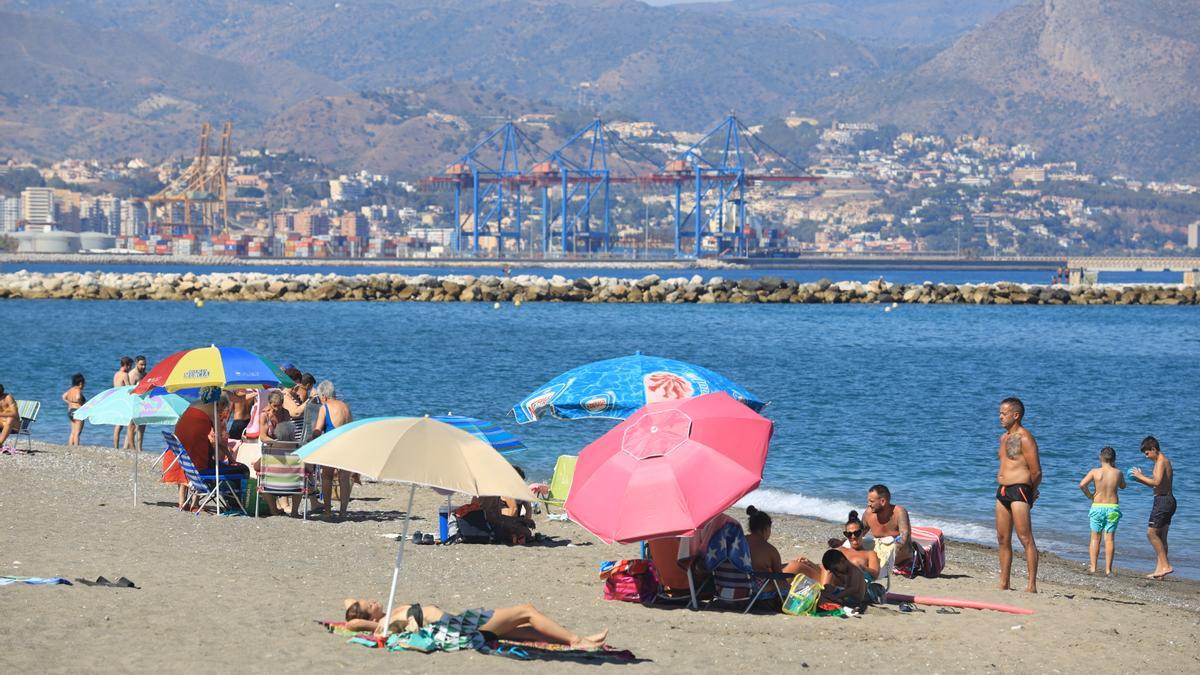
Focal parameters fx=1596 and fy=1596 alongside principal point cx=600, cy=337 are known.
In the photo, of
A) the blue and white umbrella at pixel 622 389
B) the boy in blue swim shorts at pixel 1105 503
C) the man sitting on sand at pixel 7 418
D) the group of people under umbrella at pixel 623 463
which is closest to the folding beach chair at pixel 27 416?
the man sitting on sand at pixel 7 418

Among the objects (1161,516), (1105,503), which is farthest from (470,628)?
(1161,516)

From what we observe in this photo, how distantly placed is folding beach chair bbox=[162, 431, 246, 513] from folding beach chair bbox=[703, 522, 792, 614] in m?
3.69

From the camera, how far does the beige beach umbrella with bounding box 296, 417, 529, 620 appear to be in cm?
689

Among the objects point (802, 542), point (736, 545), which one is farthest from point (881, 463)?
point (736, 545)

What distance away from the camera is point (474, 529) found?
390 inches

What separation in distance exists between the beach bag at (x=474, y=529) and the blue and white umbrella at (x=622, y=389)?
68 centimetres

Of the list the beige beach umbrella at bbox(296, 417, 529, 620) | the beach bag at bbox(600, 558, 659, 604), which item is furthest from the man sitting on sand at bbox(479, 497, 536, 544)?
the beige beach umbrella at bbox(296, 417, 529, 620)

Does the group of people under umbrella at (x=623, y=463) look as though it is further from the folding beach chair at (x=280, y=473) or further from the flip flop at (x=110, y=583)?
the folding beach chair at (x=280, y=473)

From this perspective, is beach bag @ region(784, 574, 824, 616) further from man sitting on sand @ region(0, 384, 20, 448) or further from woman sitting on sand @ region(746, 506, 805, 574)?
man sitting on sand @ region(0, 384, 20, 448)

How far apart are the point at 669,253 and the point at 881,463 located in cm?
13137

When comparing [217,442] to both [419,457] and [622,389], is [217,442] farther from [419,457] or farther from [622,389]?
[419,457]

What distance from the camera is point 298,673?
6.33 m

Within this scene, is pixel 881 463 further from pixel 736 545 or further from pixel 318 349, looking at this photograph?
pixel 318 349

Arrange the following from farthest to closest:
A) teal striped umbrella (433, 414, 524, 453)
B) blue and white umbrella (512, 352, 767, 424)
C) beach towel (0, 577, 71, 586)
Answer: teal striped umbrella (433, 414, 524, 453), blue and white umbrella (512, 352, 767, 424), beach towel (0, 577, 71, 586)
